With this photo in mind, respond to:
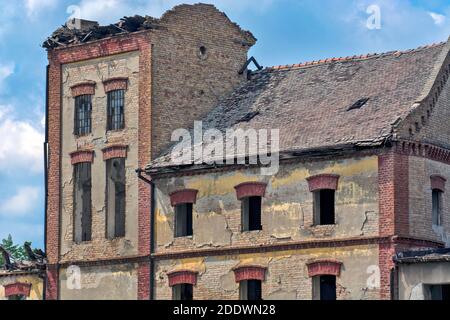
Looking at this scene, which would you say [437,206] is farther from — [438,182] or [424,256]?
[424,256]

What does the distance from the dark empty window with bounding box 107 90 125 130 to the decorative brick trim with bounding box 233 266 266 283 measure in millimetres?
7386

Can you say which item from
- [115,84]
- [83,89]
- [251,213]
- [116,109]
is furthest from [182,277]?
[83,89]

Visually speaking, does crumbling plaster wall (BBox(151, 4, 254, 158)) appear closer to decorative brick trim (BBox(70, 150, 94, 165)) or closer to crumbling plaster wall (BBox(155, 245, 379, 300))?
decorative brick trim (BBox(70, 150, 94, 165))

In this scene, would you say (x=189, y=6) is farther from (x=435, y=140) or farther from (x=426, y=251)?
(x=426, y=251)

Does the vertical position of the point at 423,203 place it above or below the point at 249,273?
above

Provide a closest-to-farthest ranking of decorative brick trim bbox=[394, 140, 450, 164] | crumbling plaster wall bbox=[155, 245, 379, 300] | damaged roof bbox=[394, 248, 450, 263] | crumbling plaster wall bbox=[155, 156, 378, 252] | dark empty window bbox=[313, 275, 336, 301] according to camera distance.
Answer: damaged roof bbox=[394, 248, 450, 263]
crumbling plaster wall bbox=[155, 245, 379, 300]
decorative brick trim bbox=[394, 140, 450, 164]
crumbling plaster wall bbox=[155, 156, 378, 252]
dark empty window bbox=[313, 275, 336, 301]

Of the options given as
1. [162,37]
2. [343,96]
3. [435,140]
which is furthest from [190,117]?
[435,140]

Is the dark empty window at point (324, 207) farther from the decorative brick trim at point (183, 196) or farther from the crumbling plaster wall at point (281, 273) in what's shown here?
the decorative brick trim at point (183, 196)

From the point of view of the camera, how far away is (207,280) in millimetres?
47312

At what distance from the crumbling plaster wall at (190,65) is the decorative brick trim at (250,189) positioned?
4147 mm

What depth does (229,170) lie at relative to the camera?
4719 cm

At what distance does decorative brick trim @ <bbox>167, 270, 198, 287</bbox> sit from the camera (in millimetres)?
47594

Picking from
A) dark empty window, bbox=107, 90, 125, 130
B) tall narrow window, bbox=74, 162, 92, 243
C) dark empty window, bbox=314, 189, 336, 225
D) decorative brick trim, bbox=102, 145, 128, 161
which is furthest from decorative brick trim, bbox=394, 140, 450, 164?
tall narrow window, bbox=74, 162, 92, 243

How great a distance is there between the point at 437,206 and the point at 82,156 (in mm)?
12861
